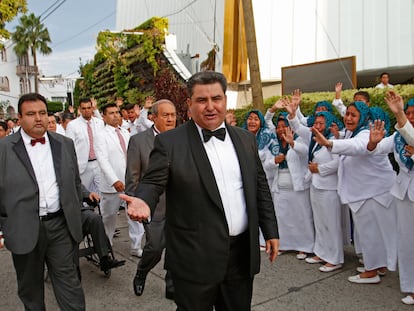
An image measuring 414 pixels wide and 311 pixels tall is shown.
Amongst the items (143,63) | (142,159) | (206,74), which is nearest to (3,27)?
(143,63)

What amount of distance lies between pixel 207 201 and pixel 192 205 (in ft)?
0.31

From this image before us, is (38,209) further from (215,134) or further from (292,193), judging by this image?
(292,193)

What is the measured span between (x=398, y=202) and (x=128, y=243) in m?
3.99

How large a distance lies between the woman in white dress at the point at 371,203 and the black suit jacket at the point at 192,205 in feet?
7.84

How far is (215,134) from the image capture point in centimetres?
271

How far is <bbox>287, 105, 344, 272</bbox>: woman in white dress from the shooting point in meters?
5.24

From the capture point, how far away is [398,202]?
433cm

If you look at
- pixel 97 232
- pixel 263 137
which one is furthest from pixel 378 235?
pixel 97 232

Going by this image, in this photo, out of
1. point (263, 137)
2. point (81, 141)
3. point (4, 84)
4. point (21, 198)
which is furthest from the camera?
point (4, 84)

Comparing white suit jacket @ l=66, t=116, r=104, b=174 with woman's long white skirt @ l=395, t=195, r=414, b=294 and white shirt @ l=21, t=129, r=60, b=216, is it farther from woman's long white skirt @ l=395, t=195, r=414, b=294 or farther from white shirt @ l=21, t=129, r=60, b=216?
woman's long white skirt @ l=395, t=195, r=414, b=294

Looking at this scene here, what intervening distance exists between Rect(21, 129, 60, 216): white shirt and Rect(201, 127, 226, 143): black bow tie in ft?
4.90

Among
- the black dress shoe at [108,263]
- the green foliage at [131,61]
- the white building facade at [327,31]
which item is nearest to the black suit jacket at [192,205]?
the black dress shoe at [108,263]

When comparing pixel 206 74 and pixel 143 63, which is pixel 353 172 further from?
pixel 143 63

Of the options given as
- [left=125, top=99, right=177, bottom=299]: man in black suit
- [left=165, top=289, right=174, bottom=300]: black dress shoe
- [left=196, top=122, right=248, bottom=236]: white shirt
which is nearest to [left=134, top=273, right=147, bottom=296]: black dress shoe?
[left=125, top=99, right=177, bottom=299]: man in black suit
